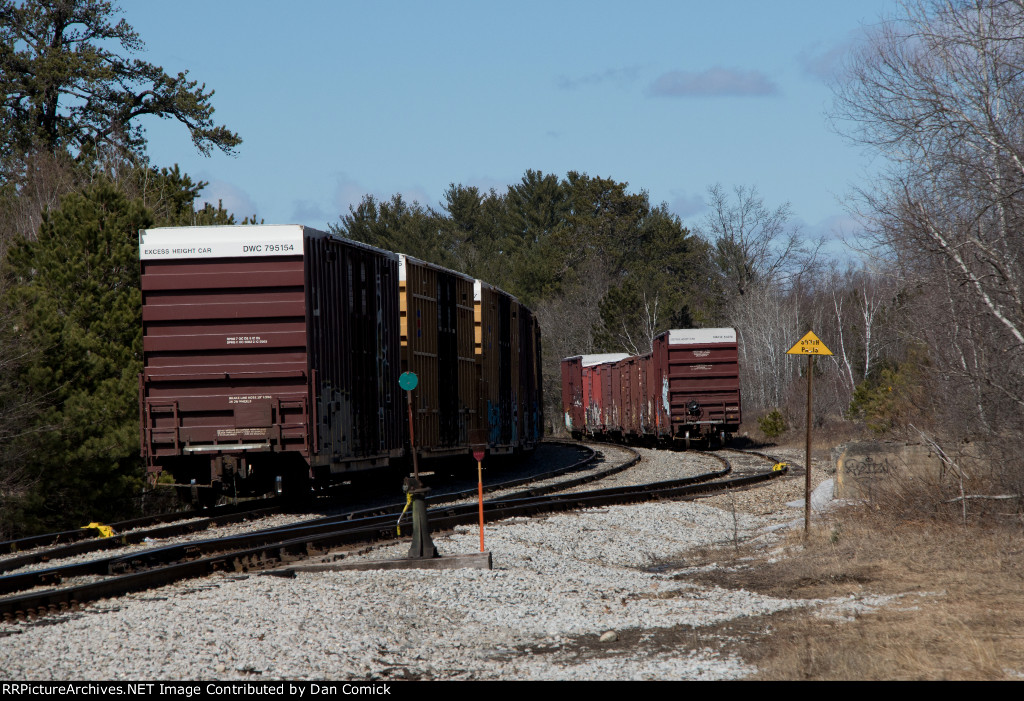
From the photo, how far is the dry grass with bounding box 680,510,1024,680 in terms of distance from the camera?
6.30m

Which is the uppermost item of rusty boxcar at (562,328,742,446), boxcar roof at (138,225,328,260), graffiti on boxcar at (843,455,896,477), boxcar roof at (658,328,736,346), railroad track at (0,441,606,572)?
boxcar roof at (138,225,328,260)

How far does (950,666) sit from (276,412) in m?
10.4

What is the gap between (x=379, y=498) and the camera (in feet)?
63.5

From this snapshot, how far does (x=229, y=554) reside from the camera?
33.3 feet

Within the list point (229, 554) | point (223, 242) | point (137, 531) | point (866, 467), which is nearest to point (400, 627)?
point (229, 554)

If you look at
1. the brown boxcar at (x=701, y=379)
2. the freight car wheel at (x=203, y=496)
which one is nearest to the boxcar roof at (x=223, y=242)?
the freight car wheel at (x=203, y=496)

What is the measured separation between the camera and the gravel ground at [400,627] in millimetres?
6363

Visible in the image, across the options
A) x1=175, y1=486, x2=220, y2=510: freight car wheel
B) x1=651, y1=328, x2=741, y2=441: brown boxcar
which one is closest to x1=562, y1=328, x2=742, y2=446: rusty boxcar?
x1=651, y1=328, x2=741, y2=441: brown boxcar

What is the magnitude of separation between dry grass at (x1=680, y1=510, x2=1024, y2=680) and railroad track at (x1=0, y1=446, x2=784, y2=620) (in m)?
3.76

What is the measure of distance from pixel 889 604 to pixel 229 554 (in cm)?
614

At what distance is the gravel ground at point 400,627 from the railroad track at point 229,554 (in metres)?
0.28

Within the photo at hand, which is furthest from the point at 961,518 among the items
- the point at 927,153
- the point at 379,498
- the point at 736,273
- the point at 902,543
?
the point at 736,273

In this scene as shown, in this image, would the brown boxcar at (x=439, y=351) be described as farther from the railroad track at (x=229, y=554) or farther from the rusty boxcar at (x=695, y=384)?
the rusty boxcar at (x=695, y=384)

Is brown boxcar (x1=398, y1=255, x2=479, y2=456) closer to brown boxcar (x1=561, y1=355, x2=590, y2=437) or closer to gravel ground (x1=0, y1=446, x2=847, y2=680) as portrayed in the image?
gravel ground (x1=0, y1=446, x2=847, y2=680)
